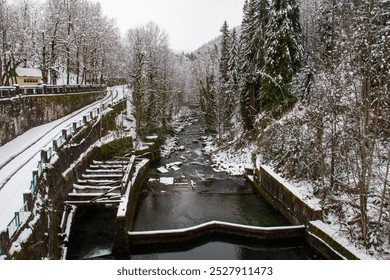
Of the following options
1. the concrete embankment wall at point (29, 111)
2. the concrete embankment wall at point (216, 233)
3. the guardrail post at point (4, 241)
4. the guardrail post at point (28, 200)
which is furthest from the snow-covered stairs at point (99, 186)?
the guardrail post at point (4, 241)

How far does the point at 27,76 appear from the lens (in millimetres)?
35562

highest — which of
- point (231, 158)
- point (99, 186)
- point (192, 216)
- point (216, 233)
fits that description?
point (99, 186)

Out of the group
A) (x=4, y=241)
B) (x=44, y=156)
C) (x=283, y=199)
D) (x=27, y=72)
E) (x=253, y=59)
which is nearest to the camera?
(x=4, y=241)

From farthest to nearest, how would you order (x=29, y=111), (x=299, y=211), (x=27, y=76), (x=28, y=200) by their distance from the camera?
(x=27, y=76)
(x=29, y=111)
(x=299, y=211)
(x=28, y=200)

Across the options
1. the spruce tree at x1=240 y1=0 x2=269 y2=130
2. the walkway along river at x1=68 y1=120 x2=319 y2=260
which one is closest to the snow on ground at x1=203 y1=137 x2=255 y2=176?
the walkway along river at x1=68 y1=120 x2=319 y2=260

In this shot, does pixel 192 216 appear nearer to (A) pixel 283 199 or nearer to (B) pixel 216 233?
(B) pixel 216 233

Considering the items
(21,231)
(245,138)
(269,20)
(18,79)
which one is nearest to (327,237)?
(21,231)

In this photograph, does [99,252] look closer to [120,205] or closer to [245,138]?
[120,205]

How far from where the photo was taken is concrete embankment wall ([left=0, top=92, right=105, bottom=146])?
1452 centimetres

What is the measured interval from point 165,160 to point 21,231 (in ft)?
63.6

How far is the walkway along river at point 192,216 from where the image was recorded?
13.2 metres

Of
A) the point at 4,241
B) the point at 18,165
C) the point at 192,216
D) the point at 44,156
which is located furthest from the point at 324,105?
the point at 18,165

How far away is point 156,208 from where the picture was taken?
17438 millimetres

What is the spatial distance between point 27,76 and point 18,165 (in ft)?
90.5
